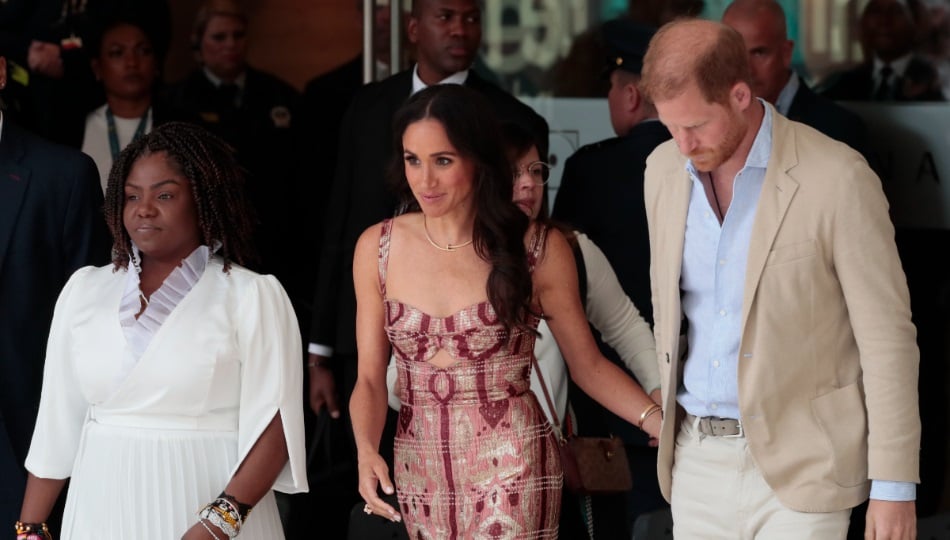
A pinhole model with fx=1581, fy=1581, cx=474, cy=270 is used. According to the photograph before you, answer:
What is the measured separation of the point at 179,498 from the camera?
386 centimetres

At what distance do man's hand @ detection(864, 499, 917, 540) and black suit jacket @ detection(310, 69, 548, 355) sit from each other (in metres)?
2.25

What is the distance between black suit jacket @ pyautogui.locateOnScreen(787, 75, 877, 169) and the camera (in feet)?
18.5

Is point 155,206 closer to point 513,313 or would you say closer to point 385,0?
point 513,313

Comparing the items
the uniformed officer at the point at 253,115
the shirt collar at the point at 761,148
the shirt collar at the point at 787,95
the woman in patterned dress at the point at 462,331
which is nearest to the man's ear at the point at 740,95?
the shirt collar at the point at 761,148

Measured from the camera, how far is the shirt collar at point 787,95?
580 cm

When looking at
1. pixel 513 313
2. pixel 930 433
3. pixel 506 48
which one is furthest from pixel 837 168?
pixel 506 48

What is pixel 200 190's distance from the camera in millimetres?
4059

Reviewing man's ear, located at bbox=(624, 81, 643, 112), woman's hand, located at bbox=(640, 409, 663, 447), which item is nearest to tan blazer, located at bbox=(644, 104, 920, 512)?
woman's hand, located at bbox=(640, 409, 663, 447)

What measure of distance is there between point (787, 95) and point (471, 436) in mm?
2608

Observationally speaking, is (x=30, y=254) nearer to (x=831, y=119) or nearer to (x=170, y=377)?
(x=170, y=377)

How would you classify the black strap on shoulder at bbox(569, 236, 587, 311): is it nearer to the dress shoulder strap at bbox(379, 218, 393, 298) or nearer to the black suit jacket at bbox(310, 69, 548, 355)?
the dress shoulder strap at bbox(379, 218, 393, 298)

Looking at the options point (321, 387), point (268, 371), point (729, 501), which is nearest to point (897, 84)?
point (321, 387)

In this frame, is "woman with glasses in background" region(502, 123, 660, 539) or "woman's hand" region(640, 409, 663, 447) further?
"woman with glasses in background" region(502, 123, 660, 539)

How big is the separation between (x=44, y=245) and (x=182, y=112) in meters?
2.33
